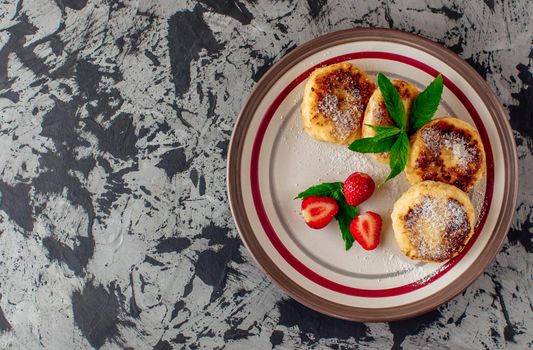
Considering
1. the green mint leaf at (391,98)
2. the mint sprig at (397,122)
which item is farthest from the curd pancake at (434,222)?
the green mint leaf at (391,98)

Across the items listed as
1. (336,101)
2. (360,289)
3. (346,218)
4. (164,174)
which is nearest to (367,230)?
(346,218)

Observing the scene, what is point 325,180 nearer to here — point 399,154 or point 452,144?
point 399,154

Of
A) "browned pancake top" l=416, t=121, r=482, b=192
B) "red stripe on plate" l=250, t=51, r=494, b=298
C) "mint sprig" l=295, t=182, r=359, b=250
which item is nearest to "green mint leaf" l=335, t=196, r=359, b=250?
"mint sprig" l=295, t=182, r=359, b=250

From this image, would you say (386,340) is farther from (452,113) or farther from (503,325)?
(452,113)

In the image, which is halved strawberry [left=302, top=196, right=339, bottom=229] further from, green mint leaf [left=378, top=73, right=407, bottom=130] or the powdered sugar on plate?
green mint leaf [left=378, top=73, right=407, bottom=130]

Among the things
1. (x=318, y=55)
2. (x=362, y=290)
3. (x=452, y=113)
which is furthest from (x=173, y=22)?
(x=362, y=290)

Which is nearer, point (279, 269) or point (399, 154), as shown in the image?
point (399, 154)
